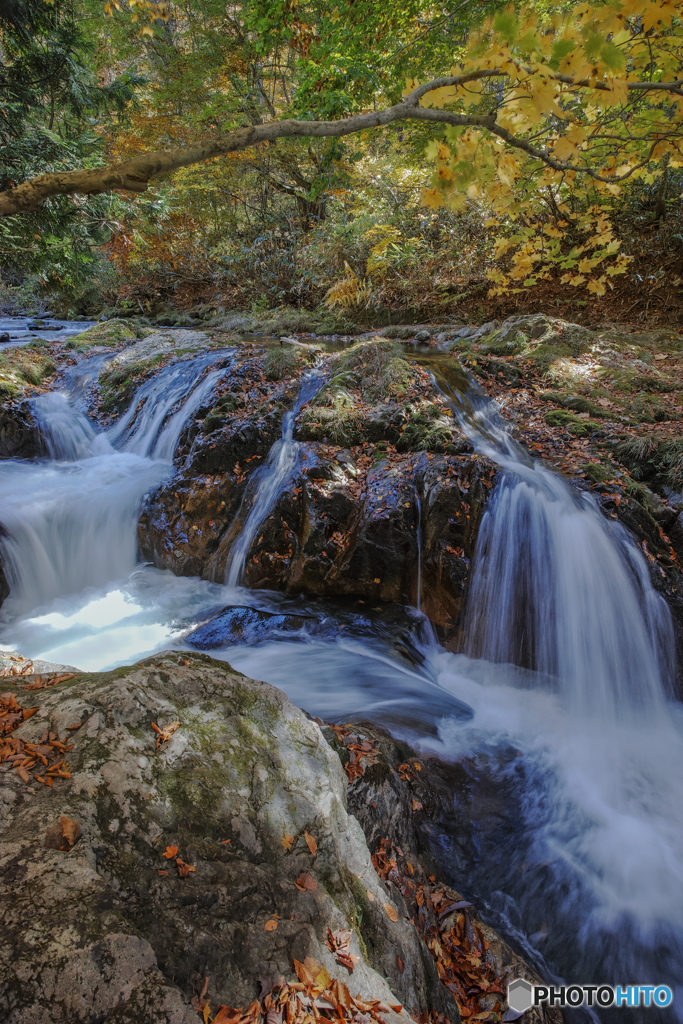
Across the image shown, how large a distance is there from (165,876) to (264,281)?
1676 centimetres

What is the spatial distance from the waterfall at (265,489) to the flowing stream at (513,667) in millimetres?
31

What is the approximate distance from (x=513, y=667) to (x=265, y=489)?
11.2 ft

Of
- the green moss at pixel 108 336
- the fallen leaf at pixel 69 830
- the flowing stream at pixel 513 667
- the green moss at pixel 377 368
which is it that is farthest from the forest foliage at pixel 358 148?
the fallen leaf at pixel 69 830

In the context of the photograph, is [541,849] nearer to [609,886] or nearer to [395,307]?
[609,886]

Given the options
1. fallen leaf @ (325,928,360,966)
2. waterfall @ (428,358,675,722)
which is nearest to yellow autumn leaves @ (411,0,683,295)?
waterfall @ (428,358,675,722)

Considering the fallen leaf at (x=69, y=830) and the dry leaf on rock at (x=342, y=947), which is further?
the dry leaf on rock at (x=342, y=947)

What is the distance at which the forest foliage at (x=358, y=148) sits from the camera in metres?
2.55

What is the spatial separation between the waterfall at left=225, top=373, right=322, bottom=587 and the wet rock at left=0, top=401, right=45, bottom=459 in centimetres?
416

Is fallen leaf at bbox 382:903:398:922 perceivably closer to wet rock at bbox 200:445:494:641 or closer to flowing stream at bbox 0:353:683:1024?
flowing stream at bbox 0:353:683:1024

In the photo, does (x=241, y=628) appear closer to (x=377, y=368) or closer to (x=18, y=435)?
(x=377, y=368)

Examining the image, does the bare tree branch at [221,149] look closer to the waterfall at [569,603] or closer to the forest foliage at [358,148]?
the forest foliage at [358,148]

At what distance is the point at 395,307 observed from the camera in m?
11.5

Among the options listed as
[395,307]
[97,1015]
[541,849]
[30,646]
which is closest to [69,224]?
[30,646]

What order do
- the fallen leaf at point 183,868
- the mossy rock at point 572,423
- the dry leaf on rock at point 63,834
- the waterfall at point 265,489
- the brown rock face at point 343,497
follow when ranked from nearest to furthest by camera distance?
the dry leaf on rock at point 63,834, the fallen leaf at point 183,868, the brown rock face at point 343,497, the waterfall at point 265,489, the mossy rock at point 572,423
